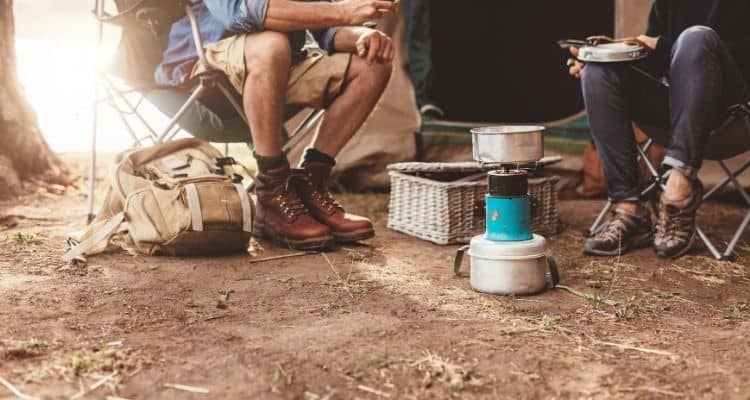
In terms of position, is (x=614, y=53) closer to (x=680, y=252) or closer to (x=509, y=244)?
(x=680, y=252)

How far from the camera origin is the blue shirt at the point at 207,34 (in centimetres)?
280

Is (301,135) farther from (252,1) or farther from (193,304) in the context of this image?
(193,304)

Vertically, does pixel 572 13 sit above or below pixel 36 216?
above

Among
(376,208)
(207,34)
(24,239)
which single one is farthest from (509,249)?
(24,239)

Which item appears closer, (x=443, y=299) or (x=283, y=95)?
(x=443, y=299)

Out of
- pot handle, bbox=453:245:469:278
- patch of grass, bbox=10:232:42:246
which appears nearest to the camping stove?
pot handle, bbox=453:245:469:278

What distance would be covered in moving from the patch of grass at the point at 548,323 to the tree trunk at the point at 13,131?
2.85 meters

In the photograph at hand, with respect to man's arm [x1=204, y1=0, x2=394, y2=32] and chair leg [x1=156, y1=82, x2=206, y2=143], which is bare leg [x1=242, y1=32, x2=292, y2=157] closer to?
man's arm [x1=204, y1=0, x2=394, y2=32]

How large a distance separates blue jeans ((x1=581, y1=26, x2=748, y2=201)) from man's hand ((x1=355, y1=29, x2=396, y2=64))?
27.1 inches

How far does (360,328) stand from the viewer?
1970mm

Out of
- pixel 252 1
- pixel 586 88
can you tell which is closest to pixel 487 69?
pixel 586 88

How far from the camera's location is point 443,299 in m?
2.27

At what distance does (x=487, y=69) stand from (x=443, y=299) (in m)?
2.80

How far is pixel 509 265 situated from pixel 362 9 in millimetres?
1054
